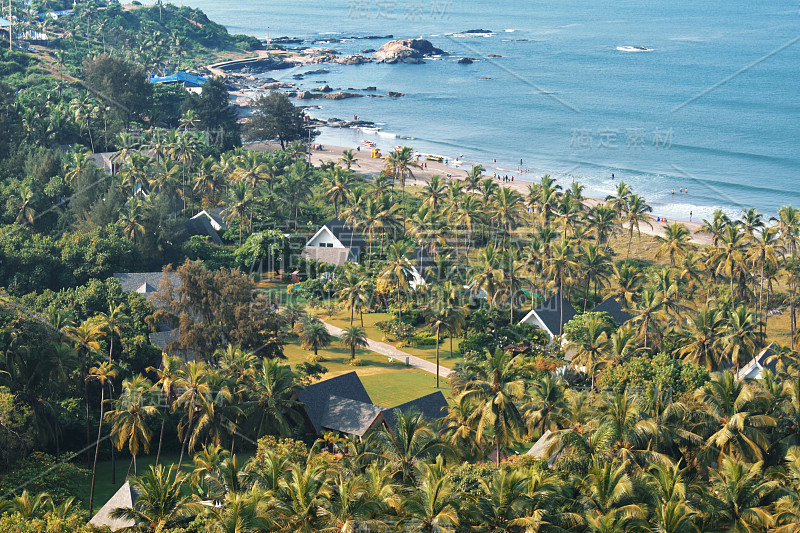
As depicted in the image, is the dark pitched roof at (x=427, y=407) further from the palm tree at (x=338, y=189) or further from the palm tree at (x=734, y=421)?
the palm tree at (x=338, y=189)

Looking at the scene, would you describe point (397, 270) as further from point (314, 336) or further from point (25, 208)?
point (25, 208)

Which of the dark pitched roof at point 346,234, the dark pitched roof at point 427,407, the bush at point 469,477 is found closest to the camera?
the bush at point 469,477

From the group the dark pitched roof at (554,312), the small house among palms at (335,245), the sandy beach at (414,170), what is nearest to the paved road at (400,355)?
the dark pitched roof at (554,312)

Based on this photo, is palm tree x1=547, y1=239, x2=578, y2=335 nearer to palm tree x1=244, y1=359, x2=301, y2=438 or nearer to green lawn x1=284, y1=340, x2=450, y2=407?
green lawn x1=284, y1=340, x2=450, y2=407

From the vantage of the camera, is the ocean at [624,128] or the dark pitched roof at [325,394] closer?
the dark pitched roof at [325,394]

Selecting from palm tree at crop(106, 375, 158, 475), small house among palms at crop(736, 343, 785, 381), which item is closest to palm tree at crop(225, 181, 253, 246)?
palm tree at crop(106, 375, 158, 475)

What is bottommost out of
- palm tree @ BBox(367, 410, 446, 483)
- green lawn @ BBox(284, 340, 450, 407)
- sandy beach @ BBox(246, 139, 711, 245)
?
green lawn @ BBox(284, 340, 450, 407)
